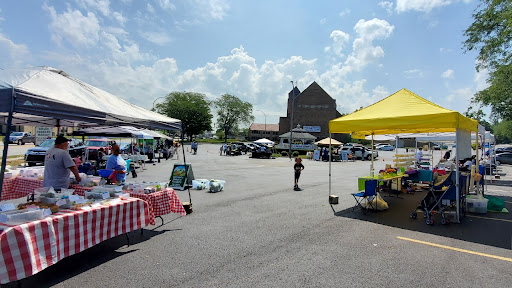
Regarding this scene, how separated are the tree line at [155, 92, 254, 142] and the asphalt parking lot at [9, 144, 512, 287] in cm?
6166

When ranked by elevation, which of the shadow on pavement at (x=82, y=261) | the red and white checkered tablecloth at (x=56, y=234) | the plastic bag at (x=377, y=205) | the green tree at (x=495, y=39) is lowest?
the shadow on pavement at (x=82, y=261)

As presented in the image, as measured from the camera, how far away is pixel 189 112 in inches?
3147

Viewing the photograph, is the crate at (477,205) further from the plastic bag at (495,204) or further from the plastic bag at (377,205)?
the plastic bag at (377,205)

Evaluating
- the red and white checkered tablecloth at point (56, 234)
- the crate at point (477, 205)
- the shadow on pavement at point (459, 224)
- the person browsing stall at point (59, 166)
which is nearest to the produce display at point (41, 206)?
the red and white checkered tablecloth at point (56, 234)

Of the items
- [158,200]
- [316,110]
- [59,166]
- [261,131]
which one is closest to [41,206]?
[59,166]

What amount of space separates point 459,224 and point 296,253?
4.41 meters

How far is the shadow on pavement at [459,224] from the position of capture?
227 inches

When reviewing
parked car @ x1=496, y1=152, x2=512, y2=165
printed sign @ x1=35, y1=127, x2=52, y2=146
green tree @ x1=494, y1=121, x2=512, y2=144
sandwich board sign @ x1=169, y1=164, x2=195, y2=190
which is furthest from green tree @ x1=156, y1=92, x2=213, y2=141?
green tree @ x1=494, y1=121, x2=512, y2=144

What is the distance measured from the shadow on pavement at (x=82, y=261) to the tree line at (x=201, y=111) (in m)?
62.1

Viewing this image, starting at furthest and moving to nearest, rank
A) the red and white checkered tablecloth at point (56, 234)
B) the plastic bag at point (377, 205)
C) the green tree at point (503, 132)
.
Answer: the green tree at point (503, 132) → the plastic bag at point (377, 205) → the red and white checkered tablecloth at point (56, 234)

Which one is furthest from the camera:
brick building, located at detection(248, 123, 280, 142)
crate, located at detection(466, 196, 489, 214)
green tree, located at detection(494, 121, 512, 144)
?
brick building, located at detection(248, 123, 280, 142)

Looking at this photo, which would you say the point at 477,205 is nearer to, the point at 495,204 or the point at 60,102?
the point at 495,204

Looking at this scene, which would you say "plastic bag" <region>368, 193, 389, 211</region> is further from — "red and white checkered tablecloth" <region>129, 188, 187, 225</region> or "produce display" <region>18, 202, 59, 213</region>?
"produce display" <region>18, 202, 59, 213</region>

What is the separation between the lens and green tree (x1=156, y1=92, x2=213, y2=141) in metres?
79.4
